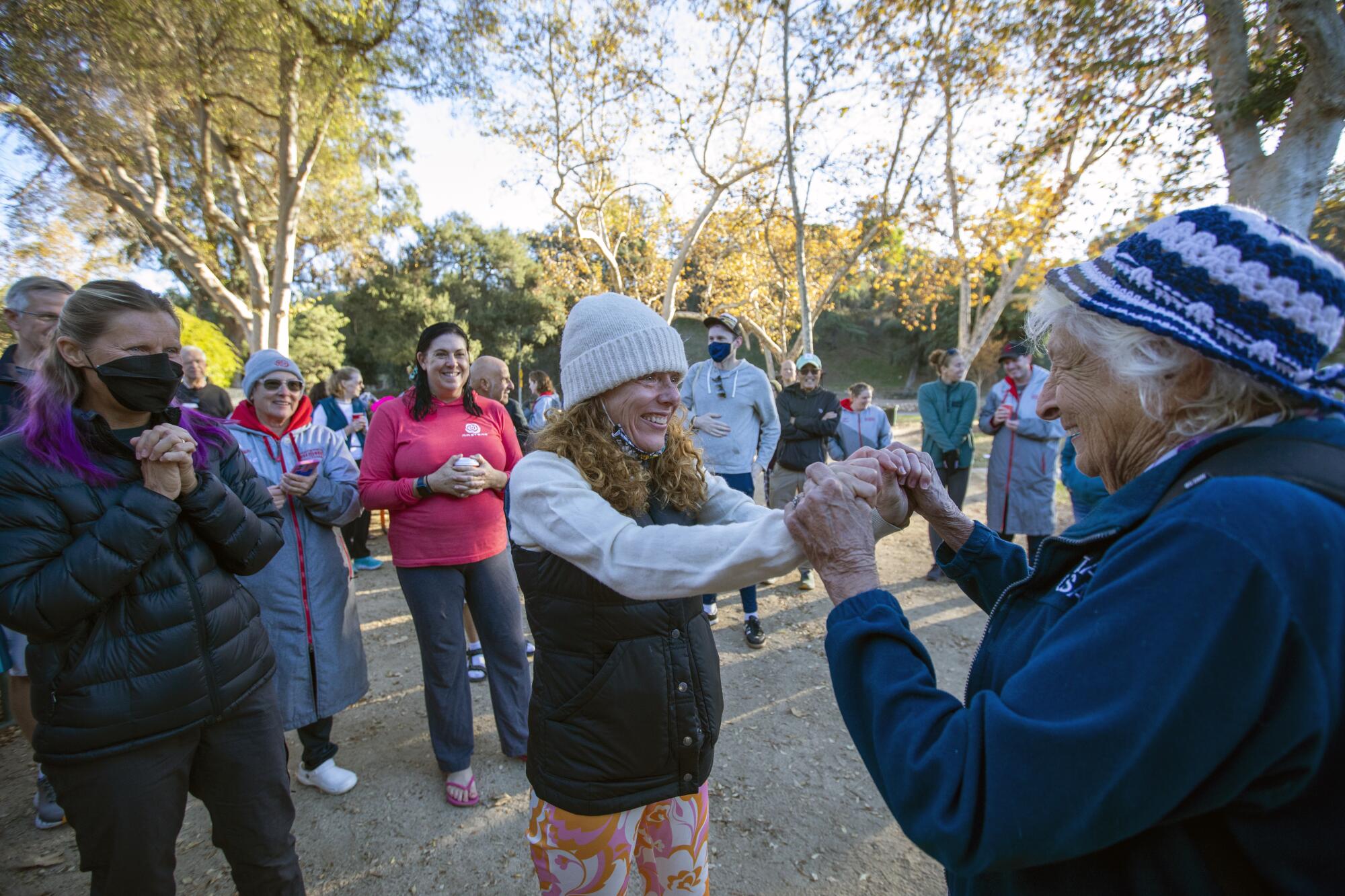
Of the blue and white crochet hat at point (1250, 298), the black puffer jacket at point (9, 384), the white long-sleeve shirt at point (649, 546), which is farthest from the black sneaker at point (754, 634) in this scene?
the black puffer jacket at point (9, 384)

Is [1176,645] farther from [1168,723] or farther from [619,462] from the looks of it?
[619,462]

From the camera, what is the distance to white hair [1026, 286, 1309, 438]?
2.99 ft

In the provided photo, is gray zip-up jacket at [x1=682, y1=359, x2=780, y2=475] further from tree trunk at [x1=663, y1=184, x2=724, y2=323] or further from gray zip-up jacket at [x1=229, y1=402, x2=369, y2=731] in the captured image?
tree trunk at [x1=663, y1=184, x2=724, y2=323]

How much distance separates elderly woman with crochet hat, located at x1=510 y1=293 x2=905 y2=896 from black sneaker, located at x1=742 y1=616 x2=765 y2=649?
3.18 metres

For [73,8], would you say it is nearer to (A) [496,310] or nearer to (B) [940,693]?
(B) [940,693]

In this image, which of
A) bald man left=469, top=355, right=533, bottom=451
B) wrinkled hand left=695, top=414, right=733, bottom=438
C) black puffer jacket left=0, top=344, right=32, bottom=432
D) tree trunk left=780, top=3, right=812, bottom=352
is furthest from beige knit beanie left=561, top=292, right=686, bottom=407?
tree trunk left=780, top=3, right=812, bottom=352

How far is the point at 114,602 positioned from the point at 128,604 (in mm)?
39

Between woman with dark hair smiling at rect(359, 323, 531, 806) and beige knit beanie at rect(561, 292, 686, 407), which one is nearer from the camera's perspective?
beige knit beanie at rect(561, 292, 686, 407)

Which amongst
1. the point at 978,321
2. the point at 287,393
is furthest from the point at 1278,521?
the point at 978,321

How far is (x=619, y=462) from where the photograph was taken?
5.72ft

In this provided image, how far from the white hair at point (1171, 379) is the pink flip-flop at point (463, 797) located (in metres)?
3.43

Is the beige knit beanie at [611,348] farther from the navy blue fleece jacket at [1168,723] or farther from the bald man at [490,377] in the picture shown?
the bald man at [490,377]

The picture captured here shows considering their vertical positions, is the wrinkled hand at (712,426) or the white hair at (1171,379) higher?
the white hair at (1171,379)

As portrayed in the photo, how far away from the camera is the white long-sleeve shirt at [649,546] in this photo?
4.65 ft
